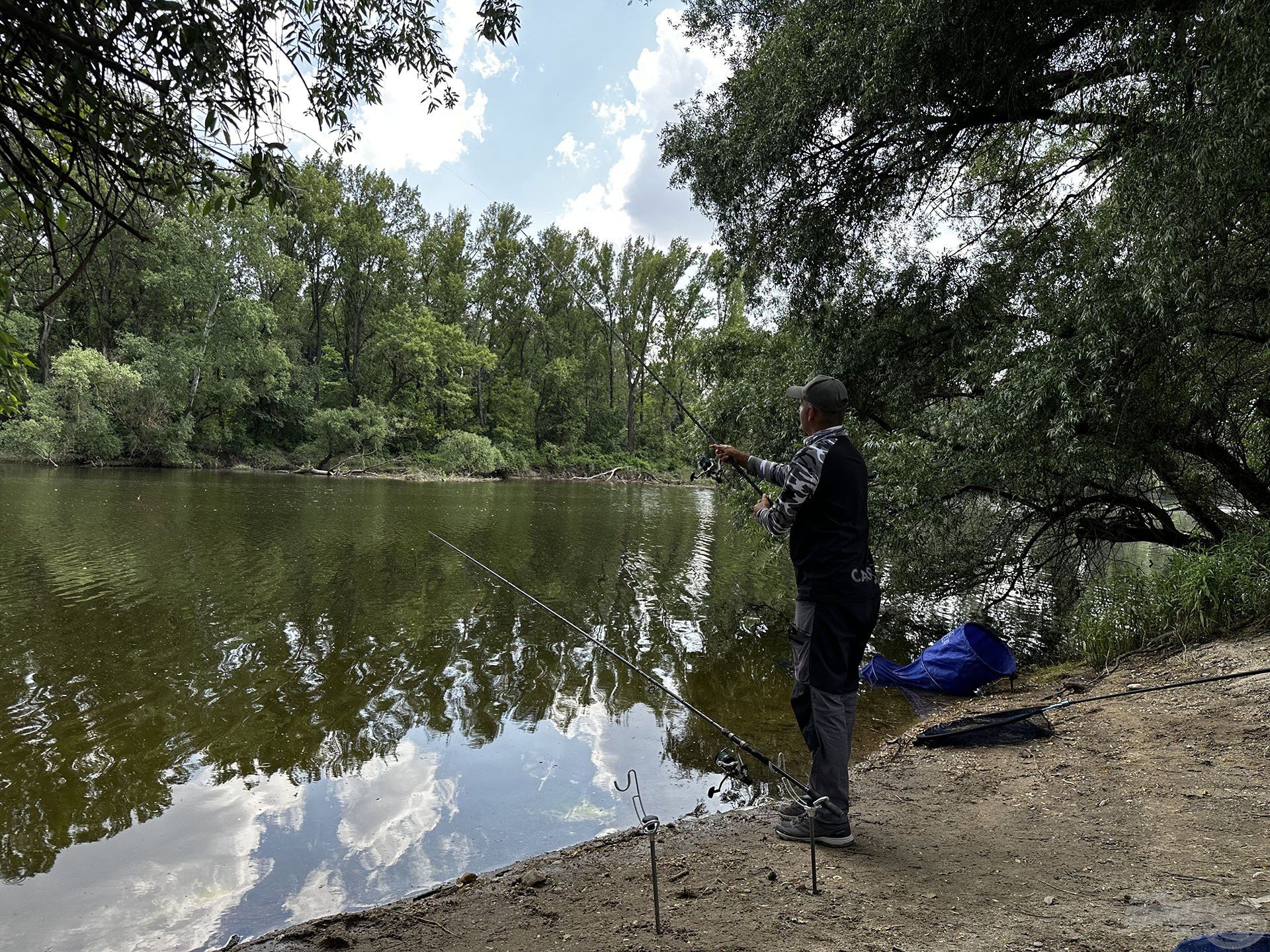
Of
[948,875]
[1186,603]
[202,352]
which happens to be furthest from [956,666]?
[202,352]

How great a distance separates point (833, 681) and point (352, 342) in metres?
51.0

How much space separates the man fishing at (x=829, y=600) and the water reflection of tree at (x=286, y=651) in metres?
2.21

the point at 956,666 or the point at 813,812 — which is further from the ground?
the point at 813,812

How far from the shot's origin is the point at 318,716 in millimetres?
6199

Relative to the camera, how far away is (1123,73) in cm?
611

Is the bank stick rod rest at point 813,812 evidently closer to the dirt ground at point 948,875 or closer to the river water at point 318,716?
the dirt ground at point 948,875

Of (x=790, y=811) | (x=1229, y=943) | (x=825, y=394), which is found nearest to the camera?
(x=1229, y=943)

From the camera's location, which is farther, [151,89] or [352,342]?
[352,342]

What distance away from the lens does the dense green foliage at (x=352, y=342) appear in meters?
34.2

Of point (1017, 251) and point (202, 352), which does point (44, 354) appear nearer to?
point (202, 352)

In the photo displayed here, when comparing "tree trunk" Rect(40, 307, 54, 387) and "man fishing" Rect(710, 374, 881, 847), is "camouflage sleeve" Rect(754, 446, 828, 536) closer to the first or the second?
"man fishing" Rect(710, 374, 881, 847)

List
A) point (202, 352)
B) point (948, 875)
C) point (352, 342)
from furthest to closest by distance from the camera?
point (352, 342) < point (202, 352) < point (948, 875)

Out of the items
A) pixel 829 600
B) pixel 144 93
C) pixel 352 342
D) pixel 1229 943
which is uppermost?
pixel 352 342

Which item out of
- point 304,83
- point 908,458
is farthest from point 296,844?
point 908,458
